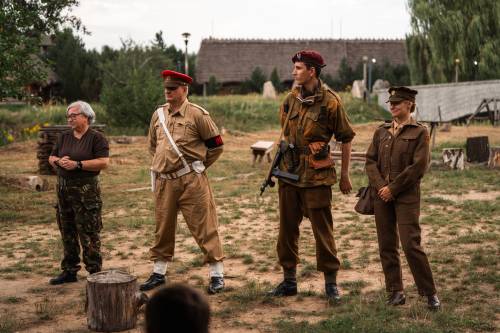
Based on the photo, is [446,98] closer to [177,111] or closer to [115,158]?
[115,158]

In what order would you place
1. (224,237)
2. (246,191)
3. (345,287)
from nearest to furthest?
1. (345,287)
2. (224,237)
3. (246,191)

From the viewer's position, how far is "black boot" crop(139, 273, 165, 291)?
647 centimetres

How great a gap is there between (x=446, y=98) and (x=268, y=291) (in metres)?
29.2

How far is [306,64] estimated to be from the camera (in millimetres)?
5930

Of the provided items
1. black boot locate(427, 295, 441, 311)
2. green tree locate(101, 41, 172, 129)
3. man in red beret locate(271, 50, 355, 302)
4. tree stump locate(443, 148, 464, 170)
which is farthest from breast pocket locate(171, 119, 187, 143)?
green tree locate(101, 41, 172, 129)

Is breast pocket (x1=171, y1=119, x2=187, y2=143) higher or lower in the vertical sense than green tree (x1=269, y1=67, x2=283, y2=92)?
lower

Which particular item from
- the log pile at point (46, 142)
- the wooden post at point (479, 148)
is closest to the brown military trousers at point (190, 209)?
the log pile at point (46, 142)

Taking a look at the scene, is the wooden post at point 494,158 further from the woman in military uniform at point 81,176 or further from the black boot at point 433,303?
the woman in military uniform at point 81,176

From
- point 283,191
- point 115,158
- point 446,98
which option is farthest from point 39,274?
point 446,98

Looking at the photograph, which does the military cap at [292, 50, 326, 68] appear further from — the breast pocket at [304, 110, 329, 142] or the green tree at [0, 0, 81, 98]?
the green tree at [0, 0, 81, 98]

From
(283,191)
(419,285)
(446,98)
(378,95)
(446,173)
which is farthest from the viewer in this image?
(378,95)

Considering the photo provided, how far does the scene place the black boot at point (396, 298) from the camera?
5766mm

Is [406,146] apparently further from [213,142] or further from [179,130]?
[179,130]

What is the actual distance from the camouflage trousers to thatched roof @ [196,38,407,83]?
40.8 m
